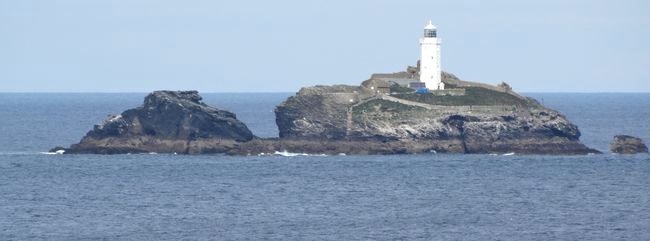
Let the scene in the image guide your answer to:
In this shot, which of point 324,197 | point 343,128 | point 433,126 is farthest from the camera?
point 343,128

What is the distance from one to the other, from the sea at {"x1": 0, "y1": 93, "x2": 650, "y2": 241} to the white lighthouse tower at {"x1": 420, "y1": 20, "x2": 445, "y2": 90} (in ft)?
58.4

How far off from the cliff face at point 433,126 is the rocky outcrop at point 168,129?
16.1 ft

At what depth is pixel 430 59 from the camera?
452 ft

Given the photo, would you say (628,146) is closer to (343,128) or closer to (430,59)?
(430,59)

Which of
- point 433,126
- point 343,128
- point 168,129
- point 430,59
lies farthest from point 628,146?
point 168,129

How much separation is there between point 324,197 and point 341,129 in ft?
94.7

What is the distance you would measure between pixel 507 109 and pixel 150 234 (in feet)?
176

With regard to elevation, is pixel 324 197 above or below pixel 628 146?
below

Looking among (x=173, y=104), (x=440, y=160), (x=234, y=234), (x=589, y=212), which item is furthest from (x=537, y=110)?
(x=234, y=234)

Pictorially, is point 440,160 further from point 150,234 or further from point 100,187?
point 150,234

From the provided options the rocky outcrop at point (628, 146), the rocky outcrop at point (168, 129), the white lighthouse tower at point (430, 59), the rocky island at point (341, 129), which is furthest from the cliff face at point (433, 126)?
the white lighthouse tower at point (430, 59)

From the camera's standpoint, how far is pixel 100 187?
335ft

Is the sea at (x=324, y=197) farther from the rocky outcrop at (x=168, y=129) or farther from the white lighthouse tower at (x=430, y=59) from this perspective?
the white lighthouse tower at (x=430, y=59)

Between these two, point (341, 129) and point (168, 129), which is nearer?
point (341, 129)
